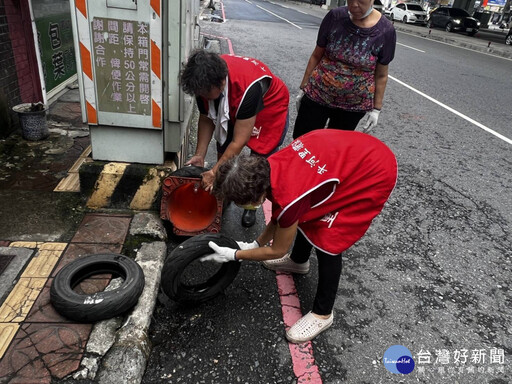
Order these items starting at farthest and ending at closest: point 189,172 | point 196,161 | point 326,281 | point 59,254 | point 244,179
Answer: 1. point 196,161
2. point 189,172
3. point 59,254
4. point 326,281
5. point 244,179

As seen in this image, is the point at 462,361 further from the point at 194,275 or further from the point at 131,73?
the point at 131,73

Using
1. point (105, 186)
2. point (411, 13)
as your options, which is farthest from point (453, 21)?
point (105, 186)

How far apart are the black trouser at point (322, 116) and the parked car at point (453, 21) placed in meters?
28.1

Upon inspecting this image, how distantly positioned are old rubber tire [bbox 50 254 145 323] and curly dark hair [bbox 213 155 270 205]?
871 millimetres

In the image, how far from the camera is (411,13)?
95.3 ft

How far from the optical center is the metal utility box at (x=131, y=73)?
2.79m

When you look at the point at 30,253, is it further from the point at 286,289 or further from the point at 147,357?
the point at 286,289

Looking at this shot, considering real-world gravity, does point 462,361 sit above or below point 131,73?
below

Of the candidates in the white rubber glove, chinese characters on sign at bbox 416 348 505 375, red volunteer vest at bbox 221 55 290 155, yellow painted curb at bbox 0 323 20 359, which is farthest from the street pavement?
chinese characters on sign at bbox 416 348 505 375

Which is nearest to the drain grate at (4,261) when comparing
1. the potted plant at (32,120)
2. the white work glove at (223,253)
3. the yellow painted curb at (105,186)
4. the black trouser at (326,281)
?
the yellow painted curb at (105,186)

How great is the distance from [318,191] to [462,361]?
1.41 metres

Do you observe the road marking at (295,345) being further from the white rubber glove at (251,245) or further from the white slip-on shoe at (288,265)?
the white rubber glove at (251,245)

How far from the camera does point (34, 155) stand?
13.1 feet

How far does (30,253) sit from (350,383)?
2190mm
